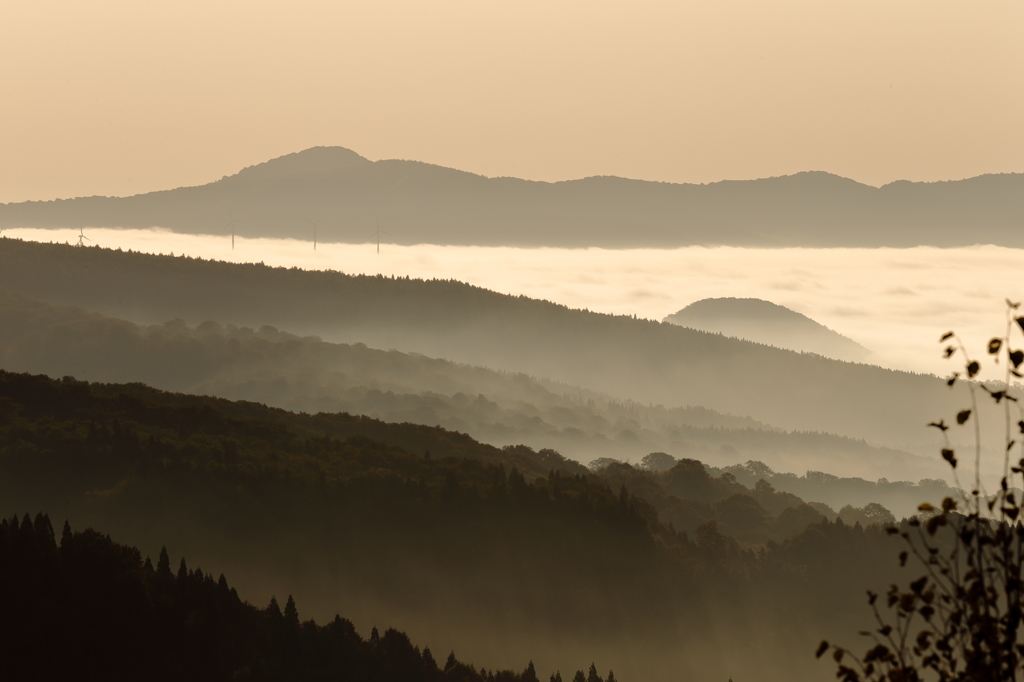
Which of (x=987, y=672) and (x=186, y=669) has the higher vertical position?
(x=987, y=672)

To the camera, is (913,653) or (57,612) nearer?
(913,653)

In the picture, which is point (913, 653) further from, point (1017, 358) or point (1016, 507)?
point (1017, 358)

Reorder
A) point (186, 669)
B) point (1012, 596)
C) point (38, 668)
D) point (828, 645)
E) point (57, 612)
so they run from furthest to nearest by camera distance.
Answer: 1. point (186, 669)
2. point (57, 612)
3. point (38, 668)
4. point (1012, 596)
5. point (828, 645)

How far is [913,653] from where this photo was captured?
25.4m

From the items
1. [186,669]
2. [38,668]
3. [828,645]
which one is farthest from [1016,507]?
[186,669]

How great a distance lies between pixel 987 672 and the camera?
23844 millimetres

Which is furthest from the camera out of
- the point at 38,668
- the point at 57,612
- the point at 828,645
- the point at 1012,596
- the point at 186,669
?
the point at 186,669

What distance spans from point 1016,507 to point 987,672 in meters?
3.69

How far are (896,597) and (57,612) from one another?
174 meters

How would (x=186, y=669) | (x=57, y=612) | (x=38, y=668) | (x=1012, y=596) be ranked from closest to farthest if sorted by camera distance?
(x=1012, y=596) < (x=38, y=668) < (x=57, y=612) < (x=186, y=669)

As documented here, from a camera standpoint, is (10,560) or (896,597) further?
(10,560)

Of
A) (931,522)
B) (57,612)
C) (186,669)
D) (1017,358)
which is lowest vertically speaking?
(186,669)

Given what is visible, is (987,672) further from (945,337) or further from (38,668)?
(38,668)

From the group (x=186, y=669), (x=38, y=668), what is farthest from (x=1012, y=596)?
(x=186, y=669)
